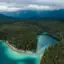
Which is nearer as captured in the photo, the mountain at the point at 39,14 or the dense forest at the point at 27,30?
the dense forest at the point at 27,30

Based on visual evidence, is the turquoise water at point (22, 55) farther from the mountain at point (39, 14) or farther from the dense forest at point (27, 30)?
the mountain at point (39, 14)

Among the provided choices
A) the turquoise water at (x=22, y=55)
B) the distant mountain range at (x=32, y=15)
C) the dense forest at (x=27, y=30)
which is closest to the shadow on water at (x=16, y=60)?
the turquoise water at (x=22, y=55)

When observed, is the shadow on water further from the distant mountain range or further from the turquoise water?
the distant mountain range

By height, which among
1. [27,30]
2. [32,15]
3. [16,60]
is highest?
[32,15]

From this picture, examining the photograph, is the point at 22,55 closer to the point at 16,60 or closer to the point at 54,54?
the point at 16,60

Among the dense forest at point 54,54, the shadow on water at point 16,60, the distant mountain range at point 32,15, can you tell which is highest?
the distant mountain range at point 32,15

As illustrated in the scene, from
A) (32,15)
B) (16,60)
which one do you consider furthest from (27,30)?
(16,60)
